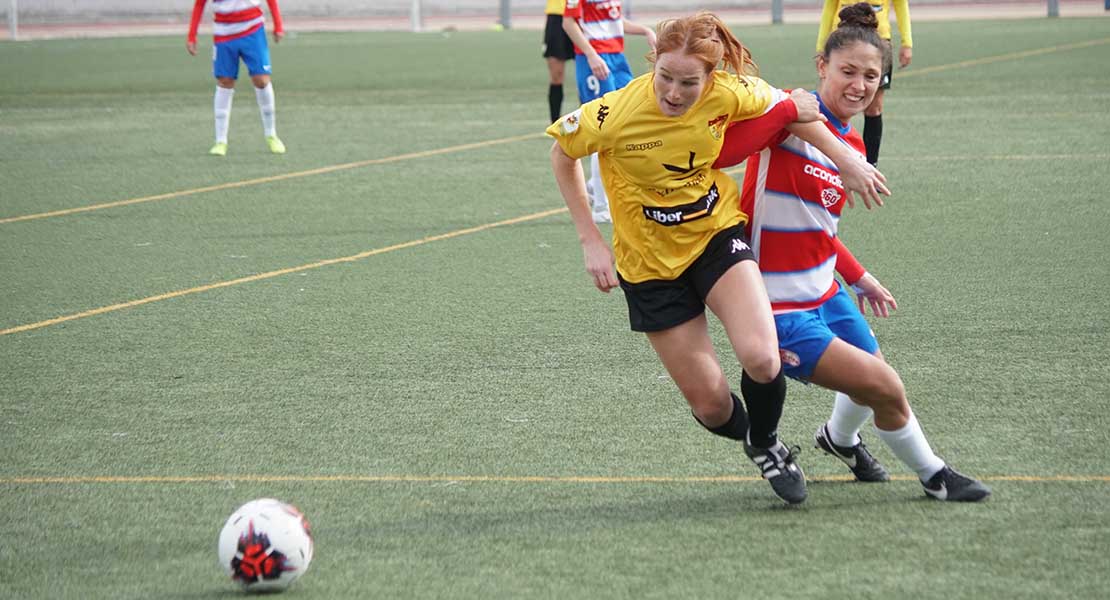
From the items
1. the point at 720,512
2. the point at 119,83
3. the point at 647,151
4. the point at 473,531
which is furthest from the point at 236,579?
the point at 119,83

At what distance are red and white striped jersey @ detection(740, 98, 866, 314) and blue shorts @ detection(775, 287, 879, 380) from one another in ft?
0.13

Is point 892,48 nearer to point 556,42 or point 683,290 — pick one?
point 556,42

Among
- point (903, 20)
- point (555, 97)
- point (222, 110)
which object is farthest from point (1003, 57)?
point (222, 110)

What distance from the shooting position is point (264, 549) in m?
4.05

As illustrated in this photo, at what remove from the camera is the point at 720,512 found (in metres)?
4.64

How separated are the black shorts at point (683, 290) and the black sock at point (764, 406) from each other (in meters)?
0.30

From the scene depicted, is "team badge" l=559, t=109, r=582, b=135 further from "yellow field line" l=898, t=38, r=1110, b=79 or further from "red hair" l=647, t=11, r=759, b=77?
"yellow field line" l=898, t=38, r=1110, b=79

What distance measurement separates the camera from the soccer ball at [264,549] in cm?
405

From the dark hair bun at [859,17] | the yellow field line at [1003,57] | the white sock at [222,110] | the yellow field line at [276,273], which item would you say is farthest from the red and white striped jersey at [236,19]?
the dark hair bun at [859,17]

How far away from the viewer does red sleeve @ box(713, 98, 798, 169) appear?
4.66 metres

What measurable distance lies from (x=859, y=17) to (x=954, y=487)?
1.51m

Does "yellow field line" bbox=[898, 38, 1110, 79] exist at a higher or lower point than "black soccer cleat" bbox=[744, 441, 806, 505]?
lower

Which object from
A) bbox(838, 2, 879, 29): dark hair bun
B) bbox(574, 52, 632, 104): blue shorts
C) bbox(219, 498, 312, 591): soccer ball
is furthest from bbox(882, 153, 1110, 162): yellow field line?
bbox(219, 498, 312, 591): soccer ball

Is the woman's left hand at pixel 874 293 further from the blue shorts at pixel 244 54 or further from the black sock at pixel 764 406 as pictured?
the blue shorts at pixel 244 54
